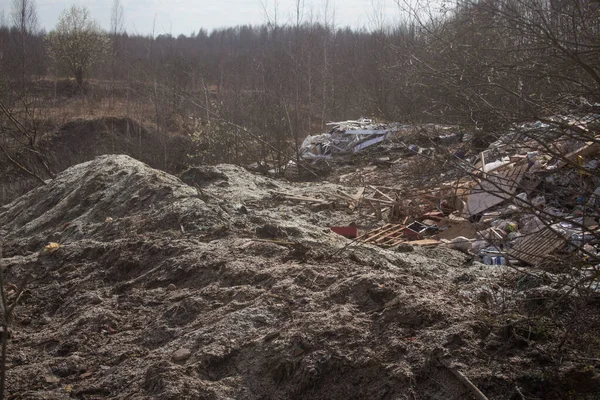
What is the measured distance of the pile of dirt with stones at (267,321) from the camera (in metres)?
3.30

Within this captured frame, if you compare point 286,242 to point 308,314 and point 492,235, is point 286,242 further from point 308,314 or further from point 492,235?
point 492,235

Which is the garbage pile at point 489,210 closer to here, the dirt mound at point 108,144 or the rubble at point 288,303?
the rubble at point 288,303

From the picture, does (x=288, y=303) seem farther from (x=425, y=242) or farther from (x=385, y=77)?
(x=385, y=77)

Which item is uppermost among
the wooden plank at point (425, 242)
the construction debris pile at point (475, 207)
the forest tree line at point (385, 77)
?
the forest tree line at point (385, 77)

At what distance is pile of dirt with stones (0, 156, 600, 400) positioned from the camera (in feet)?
10.8

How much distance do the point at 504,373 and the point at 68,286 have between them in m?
3.74

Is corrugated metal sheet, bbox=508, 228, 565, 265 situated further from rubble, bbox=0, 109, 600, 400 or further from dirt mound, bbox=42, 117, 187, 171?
dirt mound, bbox=42, 117, 187, 171

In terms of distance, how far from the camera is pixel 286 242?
211 inches

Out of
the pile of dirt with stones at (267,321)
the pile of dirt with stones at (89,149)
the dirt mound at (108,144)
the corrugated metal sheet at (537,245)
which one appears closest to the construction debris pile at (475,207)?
the corrugated metal sheet at (537,245)

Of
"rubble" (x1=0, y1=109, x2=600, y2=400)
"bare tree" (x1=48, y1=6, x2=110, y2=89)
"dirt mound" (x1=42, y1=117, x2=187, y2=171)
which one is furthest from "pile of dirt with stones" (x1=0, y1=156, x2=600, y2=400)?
"bare tree" (x1=48, y1=6, x2=110, y2=89)

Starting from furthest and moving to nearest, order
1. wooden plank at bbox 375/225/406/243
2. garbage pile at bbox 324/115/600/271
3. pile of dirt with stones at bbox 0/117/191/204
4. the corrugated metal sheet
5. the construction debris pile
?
pile of dirt with stones at bbox 0/117/191/204, wooden plank at bbox 375/225/406/243, the construction debris pile, garbage pile at bbox 324/115/600/271, the corrugated metal sheet

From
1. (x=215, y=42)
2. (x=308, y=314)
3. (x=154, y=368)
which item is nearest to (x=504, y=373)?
(x=308, y=314)

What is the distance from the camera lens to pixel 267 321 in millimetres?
3934

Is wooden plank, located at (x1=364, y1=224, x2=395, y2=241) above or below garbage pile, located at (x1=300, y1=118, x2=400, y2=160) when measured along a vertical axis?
below
